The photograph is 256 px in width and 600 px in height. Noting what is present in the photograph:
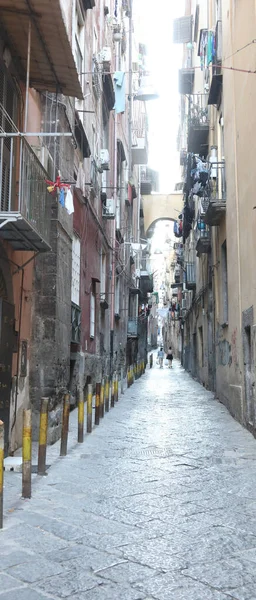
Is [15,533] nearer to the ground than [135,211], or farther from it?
nearer to the ground

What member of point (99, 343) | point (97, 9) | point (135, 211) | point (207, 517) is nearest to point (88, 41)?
point (97, 9)

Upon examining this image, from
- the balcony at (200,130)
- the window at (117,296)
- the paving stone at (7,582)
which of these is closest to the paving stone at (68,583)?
the paving stone at (7,582)

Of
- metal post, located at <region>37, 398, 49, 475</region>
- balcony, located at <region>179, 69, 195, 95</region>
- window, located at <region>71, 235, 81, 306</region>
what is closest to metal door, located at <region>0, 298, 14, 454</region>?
metal post, located at <region>37, 398, 49, 475</region>

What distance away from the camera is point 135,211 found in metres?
37.2

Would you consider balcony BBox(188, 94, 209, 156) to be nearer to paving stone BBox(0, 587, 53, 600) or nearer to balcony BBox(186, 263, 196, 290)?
balcony BBox(186, 263, 196, 290)

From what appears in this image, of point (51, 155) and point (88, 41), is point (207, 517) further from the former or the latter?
point (88, 41)

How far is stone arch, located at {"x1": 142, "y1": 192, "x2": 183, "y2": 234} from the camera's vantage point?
156 ft

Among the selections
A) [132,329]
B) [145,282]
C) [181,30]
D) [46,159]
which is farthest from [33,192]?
[145,282]

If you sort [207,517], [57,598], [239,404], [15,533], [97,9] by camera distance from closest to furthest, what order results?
[57,598]
[15,533]
[207,517]
[239,404]
[97,9]

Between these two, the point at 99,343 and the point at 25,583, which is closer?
the point at 25,583

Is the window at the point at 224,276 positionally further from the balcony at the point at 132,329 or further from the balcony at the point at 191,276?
the balcony at the point at 132,329

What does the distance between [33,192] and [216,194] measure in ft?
26.6

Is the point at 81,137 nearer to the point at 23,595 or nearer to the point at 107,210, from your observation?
the point at 107,210

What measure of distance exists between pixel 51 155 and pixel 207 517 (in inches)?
278
